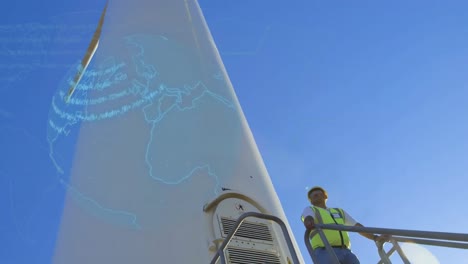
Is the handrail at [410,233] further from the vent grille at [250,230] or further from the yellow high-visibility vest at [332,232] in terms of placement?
the yellow high-visibility vest at [332,232]

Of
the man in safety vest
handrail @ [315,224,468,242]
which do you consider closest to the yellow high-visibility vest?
the man in safety vest

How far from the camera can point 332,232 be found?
369 cm

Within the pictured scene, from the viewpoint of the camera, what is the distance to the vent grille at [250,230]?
10.9ft

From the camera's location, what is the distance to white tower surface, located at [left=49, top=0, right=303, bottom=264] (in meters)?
3.23

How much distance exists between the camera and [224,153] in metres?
4.00

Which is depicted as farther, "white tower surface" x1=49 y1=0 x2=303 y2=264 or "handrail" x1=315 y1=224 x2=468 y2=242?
"white tower surface" x1=49 y1=0 x2=303 y2=264

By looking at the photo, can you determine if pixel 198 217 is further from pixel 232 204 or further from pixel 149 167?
pixel 149 167

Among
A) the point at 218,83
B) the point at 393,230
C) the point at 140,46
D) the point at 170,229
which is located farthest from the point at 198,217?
the point at 140,46

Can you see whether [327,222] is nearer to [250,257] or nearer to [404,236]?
[250,257]

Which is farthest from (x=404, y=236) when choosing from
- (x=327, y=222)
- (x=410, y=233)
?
(x=327, y=222)

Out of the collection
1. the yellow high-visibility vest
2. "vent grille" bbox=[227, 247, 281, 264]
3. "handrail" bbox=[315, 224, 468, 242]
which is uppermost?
the yellow high-visibility vest

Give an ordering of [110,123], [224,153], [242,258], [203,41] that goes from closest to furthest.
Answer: [242,258] < [224,153] < [110,123] < [203,41]

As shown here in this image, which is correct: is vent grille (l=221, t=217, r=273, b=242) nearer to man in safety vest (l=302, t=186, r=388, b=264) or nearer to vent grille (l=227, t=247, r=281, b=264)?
vent grille (l=227, t=247, r=281, b=264)

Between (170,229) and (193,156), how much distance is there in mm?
737
